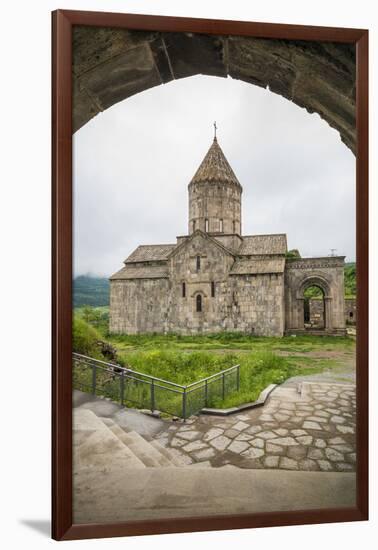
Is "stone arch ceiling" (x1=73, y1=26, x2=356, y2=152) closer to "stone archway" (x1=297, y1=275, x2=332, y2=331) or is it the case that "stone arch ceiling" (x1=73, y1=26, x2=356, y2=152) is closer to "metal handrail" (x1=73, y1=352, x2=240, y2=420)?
"stone archway" (x1=297, y1=275, x2=332, y2=331)

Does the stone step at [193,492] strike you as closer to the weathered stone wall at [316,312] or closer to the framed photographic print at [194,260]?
the framed photographic print at [194,260]

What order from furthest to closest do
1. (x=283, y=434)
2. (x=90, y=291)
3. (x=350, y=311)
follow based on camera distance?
(x=350, y=311) < (x=283, y=434) < (x=90, y=291)

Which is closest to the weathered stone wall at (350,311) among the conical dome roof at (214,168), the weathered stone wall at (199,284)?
the weathered stone wall at (199,284)

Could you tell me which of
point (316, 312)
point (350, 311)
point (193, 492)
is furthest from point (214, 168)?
point (193, 492)

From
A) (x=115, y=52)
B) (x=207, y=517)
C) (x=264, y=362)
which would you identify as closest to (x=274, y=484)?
(x=207, y=517)

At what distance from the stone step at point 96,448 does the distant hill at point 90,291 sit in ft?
3.53

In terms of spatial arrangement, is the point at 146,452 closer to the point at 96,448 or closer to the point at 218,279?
the point at 96,448

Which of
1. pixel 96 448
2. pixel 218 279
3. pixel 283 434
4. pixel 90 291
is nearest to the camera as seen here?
pixel 96 448

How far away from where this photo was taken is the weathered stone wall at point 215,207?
5.32 m

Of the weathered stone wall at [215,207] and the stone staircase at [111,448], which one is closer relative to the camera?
the stone staircase at [111,448]

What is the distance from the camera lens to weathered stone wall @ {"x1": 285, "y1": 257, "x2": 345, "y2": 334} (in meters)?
5.16

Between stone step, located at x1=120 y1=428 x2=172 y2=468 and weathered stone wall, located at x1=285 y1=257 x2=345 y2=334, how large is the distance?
6.76 feet

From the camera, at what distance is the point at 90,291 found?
464 cm

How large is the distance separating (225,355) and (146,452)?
131 cm
